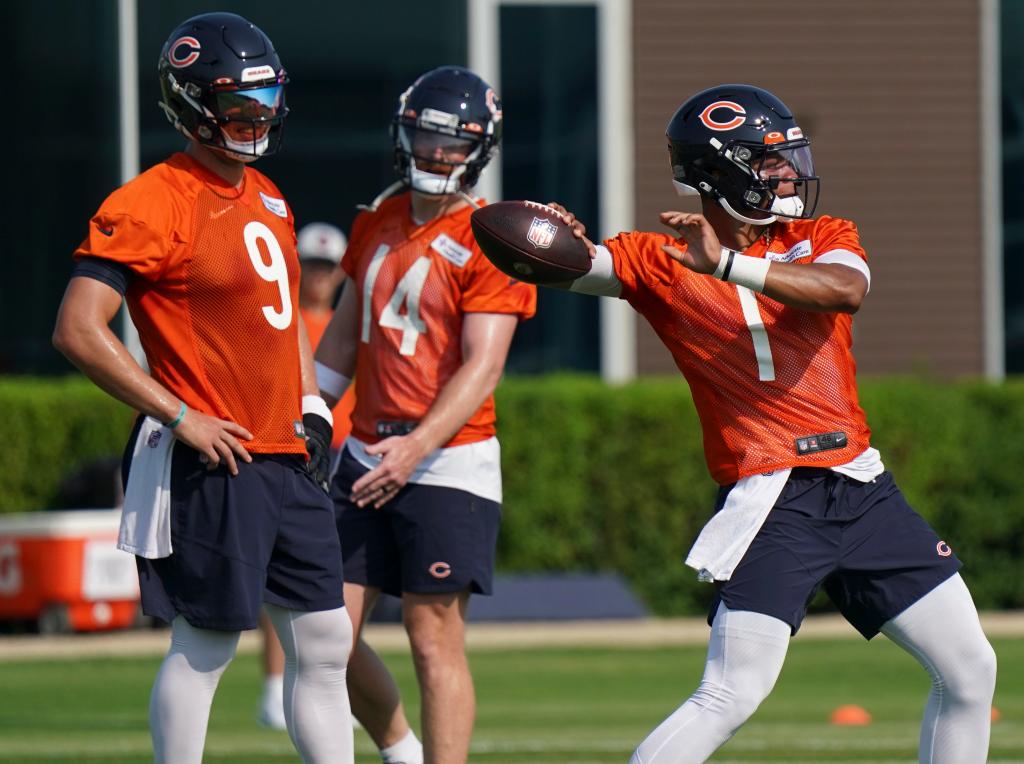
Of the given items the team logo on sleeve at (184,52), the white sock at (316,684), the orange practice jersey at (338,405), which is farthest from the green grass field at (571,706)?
the team logo on sleeve at (184,52)

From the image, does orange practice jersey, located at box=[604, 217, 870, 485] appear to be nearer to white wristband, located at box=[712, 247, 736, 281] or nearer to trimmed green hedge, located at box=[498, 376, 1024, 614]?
white wristband, located at box=[712, 247, 736, 281]

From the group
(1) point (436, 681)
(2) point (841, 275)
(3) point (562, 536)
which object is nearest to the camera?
(2) point (841, 275)

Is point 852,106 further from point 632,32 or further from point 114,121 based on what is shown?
point 114,121

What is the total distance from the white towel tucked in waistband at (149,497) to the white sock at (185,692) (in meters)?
0.21

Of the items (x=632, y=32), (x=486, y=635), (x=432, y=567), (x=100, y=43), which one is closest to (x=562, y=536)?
(x=486, y=635)

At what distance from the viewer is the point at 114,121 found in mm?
13383

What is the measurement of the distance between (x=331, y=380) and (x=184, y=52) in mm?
1545

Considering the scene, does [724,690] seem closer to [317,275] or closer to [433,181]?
[433,181]

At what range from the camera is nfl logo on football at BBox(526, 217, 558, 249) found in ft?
15.1

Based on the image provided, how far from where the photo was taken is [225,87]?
4.81 meters

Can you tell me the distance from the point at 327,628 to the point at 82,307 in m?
1.07

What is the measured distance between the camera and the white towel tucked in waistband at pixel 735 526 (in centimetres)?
462

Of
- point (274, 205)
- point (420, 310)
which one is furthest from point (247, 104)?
point (420, 310)

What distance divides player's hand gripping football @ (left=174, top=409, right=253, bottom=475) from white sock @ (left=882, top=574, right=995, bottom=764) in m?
1.74
